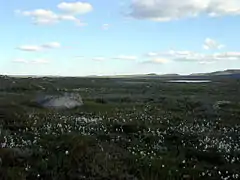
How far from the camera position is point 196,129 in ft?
74.5

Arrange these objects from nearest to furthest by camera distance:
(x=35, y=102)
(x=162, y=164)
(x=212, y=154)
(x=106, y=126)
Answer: (x=162, y=164) < (x=212, y=154) < (x=106, y=126) < (x=35, y=102)

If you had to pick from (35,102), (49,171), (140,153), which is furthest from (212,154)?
(35,102)

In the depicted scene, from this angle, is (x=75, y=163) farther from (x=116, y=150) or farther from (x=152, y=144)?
(x=152, y=144)

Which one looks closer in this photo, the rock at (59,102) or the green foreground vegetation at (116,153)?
the green foreground vegetation at (116,153)

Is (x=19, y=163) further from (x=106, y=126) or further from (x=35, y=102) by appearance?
(x=35, y=102)

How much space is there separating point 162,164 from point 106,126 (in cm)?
894

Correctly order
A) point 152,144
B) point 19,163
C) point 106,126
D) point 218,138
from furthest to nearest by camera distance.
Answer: point 106,126
point 218,138
point 152,144
point 19,163

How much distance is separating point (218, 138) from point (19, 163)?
9.96 meters

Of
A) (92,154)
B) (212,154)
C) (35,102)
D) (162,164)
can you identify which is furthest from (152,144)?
(35,102)

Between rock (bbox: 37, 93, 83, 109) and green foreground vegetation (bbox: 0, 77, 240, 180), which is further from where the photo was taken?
rock (bbox: 37, 93, 83, 109)

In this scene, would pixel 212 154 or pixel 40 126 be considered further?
pixel 40 126

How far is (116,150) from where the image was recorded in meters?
15.0

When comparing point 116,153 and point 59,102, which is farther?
point 59,102

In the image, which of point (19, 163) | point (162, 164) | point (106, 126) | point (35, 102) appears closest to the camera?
point (19, 163)
